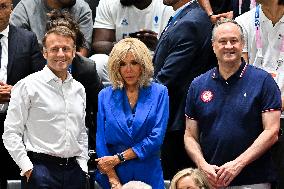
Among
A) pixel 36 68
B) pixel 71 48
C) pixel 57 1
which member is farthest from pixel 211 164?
pixel 57 1

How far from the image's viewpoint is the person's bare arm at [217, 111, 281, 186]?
437 centimetres

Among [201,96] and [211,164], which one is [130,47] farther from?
[211,164]

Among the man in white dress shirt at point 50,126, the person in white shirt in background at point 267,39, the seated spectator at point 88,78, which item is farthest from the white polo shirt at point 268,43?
the man in white dress shirt at point 50,126

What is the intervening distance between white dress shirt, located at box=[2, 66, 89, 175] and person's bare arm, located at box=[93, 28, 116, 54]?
1679mm

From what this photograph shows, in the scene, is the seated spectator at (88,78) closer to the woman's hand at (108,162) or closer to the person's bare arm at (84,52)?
the woman's hand at (108,162)

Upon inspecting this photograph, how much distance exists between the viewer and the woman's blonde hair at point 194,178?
4160 mm

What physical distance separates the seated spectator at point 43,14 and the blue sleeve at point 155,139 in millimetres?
1541

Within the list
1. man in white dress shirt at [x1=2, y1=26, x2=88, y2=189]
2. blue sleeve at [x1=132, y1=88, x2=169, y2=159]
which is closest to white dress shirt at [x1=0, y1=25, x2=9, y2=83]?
man in white dress shirt at [x1=2, y1=26, x2=88, y2=189]

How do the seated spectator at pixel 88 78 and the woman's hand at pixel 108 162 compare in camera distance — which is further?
the seated spectator at pixel 88 78

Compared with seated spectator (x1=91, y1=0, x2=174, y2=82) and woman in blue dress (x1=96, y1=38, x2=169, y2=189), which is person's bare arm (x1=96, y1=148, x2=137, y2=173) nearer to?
woman in blue dress (x1=96, y1=38, x2=169, y2=189)

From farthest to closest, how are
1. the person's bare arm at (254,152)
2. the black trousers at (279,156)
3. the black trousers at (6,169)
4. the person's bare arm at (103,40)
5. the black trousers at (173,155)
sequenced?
the person's bare arm at (103,40) < the black trousers at (173,155) < the black trousers at (6,169) < the black trousers at (279,156) < the person's bare arm at (254,152)

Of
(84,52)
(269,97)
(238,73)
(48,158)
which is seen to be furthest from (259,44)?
(48,158)

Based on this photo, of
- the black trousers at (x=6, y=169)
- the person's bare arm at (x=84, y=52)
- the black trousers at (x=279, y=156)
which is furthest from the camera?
the person's bare arm at (x=84, y=52)

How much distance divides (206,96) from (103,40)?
192cm
